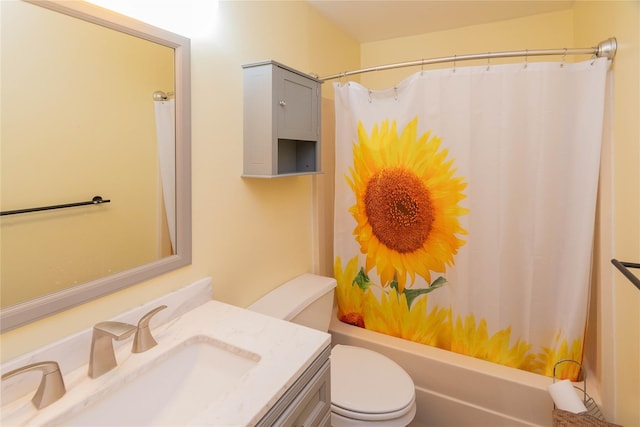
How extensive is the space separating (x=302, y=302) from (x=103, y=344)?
0.86 metres

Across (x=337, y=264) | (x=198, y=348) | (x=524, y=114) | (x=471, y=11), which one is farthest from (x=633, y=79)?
(x=198, y=348)

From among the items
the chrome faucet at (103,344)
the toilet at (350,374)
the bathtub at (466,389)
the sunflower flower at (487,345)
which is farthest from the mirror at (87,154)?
the sunflower flower at (487,345)

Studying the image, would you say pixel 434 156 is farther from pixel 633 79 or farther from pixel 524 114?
pixel 633 79

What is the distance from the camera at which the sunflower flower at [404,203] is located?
173 centimetres

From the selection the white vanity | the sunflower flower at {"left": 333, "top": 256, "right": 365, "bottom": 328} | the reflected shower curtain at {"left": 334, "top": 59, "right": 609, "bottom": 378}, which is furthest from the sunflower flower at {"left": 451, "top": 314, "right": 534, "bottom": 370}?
the white vanity

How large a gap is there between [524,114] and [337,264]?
1.26 meters

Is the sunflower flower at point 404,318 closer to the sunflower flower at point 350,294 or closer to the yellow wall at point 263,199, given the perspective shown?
the sunflower flower at point 350,294

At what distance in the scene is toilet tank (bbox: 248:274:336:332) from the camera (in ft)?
4.94

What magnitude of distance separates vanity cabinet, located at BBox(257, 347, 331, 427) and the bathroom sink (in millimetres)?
122

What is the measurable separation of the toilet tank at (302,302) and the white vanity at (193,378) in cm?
37

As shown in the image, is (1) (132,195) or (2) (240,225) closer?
(1) (132,195)

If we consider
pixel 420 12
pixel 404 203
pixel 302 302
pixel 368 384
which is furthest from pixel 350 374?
pixel 420 12

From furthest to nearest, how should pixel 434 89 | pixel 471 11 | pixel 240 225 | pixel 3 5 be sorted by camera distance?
pixel 471 11
pixel 434 89
pixel 240 225
pixel 3 5

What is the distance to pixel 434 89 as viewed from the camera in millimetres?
1716
